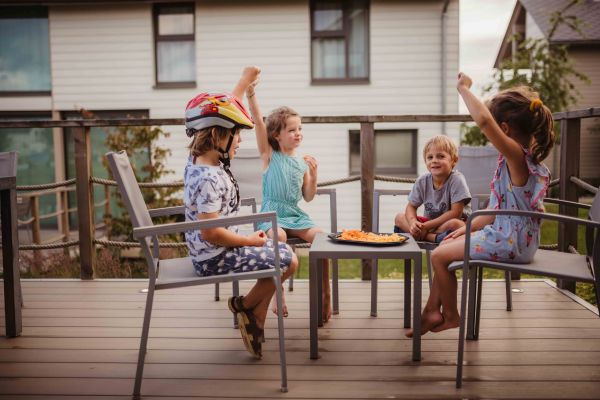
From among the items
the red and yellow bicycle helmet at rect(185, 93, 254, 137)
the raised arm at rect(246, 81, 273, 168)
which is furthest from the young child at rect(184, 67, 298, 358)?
the raised arm at rect(246, 81, 273, 168)

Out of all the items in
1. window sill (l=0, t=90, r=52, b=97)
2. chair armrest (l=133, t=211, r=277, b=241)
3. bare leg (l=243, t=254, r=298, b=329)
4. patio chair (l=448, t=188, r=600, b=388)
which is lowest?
bare leg (l=243, t=254, r=298, b=329)

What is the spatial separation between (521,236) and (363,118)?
1778mm

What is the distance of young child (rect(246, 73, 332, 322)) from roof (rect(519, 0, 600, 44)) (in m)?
14.2

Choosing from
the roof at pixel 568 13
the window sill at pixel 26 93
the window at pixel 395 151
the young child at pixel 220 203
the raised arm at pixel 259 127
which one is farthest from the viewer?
the roof at pixel 568 13

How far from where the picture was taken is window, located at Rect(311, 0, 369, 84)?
1067cm

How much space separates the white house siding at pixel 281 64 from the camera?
1050 centimetres

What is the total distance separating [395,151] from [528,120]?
8324 millimetres

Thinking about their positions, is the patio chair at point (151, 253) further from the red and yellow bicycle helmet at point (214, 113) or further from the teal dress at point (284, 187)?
the teal dress at point (284, 187)

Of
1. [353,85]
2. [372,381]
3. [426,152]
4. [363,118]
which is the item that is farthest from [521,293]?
[353,85]

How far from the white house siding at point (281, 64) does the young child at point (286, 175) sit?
7320 millimetres

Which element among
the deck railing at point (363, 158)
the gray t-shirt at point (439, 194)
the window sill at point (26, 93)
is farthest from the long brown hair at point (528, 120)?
the window sill at point (26, 93)

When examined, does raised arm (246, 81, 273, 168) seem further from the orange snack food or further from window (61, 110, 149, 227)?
window (61, 110, 149, 227)

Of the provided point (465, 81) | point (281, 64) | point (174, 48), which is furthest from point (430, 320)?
point (174, 48)

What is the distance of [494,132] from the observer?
7.86 feet
